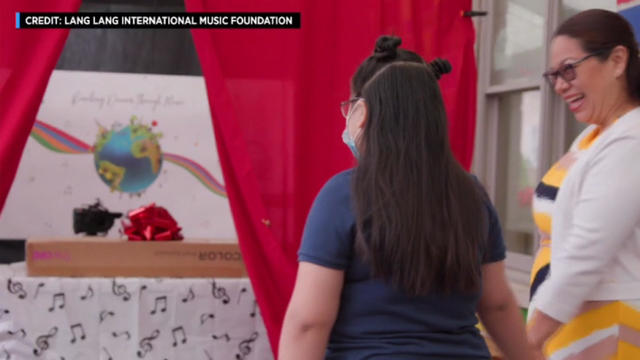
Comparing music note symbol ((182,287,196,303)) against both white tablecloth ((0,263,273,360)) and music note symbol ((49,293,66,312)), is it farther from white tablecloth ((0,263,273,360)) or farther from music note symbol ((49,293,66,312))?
music note symbol ((49,293,66,312))

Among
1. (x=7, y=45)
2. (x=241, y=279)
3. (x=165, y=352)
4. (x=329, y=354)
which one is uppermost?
(x=7, y=45)

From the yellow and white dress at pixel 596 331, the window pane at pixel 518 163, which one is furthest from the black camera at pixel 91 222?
the yellow and white dress at pixel 596 331

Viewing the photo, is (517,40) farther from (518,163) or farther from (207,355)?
(207,355)

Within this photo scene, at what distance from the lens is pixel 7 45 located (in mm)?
2256

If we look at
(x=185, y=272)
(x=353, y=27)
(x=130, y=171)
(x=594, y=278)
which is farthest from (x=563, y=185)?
(x=130, y=171)

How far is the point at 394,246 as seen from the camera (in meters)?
0.99

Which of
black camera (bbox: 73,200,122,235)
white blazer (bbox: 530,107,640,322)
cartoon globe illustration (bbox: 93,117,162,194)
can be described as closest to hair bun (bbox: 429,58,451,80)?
white blazer (bbox: 530,107,640,322)

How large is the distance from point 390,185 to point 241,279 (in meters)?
1.58

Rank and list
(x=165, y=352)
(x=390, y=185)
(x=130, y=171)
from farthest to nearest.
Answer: (x=130, y=171)
(x=165, y=352)
(x=390, y=185)

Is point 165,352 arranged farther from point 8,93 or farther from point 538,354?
point 538,354

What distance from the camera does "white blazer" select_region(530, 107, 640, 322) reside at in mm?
1300

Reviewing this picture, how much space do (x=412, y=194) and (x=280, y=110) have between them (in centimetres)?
145

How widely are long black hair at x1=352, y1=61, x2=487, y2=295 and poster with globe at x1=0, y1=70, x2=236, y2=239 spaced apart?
9.63 feet

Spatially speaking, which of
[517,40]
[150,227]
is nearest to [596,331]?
[150,227]
